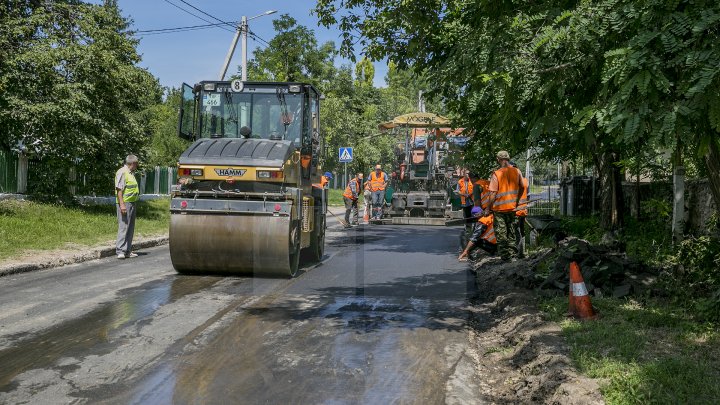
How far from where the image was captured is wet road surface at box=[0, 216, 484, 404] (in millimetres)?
4574

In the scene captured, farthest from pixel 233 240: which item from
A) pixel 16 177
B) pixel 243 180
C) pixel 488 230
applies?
pixel 16 177

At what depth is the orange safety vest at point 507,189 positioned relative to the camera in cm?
1095

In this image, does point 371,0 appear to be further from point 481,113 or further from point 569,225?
point 569,225

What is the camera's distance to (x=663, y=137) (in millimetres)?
3961

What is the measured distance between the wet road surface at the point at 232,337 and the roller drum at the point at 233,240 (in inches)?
11.5

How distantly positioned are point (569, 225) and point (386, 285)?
23.6ft

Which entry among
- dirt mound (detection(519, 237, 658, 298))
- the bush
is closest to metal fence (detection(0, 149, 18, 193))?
dirt mound (detection(519, 237, 658, 298))

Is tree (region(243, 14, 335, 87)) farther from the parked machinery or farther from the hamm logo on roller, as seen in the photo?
the hamm logo on roller

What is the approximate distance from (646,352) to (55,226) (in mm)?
13193

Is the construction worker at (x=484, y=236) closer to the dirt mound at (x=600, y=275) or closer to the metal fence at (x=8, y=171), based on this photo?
the dirt mound at (x=600, y=275)

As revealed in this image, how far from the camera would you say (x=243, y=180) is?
943 cm

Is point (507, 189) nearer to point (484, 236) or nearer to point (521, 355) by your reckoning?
point (484, 236)

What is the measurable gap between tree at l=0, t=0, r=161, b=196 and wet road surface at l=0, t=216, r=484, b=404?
7.18m

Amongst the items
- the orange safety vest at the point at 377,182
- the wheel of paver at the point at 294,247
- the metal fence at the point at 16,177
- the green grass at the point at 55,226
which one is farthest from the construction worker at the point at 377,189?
the wheel of paver at the point at 294,247
